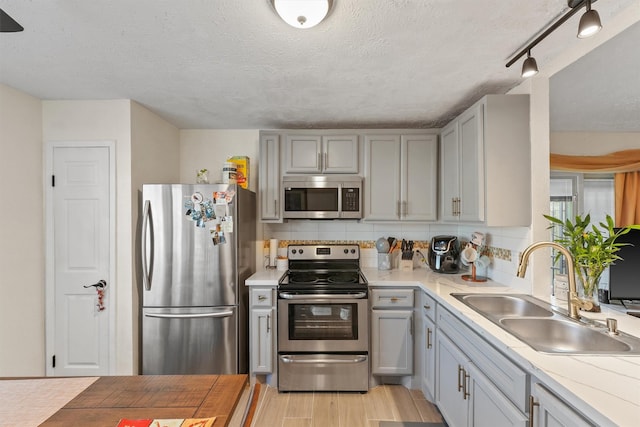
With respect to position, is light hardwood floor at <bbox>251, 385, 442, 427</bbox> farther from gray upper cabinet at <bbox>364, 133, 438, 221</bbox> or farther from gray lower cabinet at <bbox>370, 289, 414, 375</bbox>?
gray upper cabinet at <bbox>364, 133, 438, 221</bbox>

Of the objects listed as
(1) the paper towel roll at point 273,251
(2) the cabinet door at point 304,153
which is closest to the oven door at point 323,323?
(1) the paper towel roll at point 273,251

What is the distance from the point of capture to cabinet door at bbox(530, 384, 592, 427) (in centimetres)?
97

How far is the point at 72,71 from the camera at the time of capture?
6.48 ft

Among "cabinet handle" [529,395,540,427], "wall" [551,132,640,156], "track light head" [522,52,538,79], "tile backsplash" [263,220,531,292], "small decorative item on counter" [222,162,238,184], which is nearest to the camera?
"cabinet handle" [529,395,540,427]

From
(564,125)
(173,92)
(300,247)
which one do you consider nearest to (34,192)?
(173,92)

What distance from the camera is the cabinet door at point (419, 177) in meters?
2.95

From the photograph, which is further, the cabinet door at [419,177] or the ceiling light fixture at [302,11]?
the cabinet door at [419,177]

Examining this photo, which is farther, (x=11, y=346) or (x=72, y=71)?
(x=11, y=346)

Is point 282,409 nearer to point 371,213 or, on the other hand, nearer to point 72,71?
point 371,213

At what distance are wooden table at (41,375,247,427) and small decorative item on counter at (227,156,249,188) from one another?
2059 millimetres

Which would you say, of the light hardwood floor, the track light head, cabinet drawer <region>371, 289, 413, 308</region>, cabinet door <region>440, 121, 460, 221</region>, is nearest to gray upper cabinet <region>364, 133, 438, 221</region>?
cabinet door <region>440, 121, 460, 221</region>

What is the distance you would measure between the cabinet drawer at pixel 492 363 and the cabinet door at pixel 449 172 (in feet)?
3.21

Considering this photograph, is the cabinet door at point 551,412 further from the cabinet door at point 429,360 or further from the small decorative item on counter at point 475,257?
the small decorative item on counter at point 475,257

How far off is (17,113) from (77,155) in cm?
42
